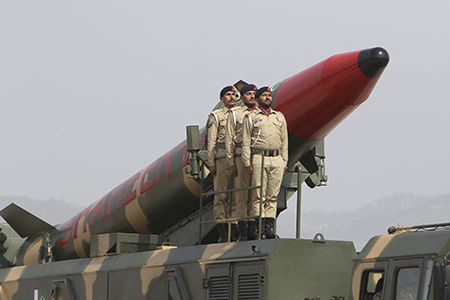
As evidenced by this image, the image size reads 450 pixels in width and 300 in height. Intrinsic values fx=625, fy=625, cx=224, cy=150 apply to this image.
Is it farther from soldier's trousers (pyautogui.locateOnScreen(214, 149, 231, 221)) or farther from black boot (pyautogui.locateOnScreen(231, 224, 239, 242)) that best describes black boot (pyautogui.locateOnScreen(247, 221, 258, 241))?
black boot (pyautogui.locateOnScreen(231, 224, 239, 242))

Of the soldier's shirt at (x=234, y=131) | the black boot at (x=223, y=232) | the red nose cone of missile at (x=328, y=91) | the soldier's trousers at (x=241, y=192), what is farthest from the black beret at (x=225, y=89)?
the black boot at (x=223, y=232)

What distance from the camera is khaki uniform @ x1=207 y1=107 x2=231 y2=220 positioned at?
6340 millimetres

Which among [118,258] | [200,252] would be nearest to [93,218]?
[118,258]

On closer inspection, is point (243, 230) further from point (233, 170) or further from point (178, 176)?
point (178, 176)

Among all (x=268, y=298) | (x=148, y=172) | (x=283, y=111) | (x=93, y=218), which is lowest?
(x=268, y=298)

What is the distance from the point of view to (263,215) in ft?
19.8

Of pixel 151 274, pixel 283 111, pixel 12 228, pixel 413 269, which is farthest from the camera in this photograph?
pixel 12 228

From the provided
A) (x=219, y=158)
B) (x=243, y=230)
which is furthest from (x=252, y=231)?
(x=219, y=158)

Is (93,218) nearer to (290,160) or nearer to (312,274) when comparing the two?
(290,160)

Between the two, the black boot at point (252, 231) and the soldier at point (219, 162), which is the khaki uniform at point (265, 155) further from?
the soldier at point (219, 162)

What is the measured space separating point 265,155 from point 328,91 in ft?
3.14

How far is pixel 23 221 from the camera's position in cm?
882

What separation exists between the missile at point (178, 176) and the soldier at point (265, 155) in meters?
0.53

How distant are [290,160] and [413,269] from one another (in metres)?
2.95
